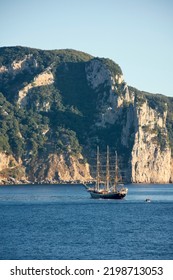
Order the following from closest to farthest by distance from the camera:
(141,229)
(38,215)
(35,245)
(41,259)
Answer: (41,259)
(35,245)
(141,229)
(38,215)

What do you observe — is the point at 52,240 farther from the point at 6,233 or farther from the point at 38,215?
the point at 38,215

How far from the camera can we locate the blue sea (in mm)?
96625

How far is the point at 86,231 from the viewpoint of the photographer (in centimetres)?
11862

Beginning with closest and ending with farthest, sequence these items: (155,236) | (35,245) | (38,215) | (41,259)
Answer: (41,259) → (35,245) → (155,236) → (38,215)

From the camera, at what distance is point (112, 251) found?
98188mm

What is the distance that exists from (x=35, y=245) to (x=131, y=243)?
35.8ft

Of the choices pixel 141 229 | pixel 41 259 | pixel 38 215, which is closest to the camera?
pixel 41 259

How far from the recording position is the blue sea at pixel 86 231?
96.6 meters

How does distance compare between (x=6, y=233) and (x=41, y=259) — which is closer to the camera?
(x=41, y=259)
